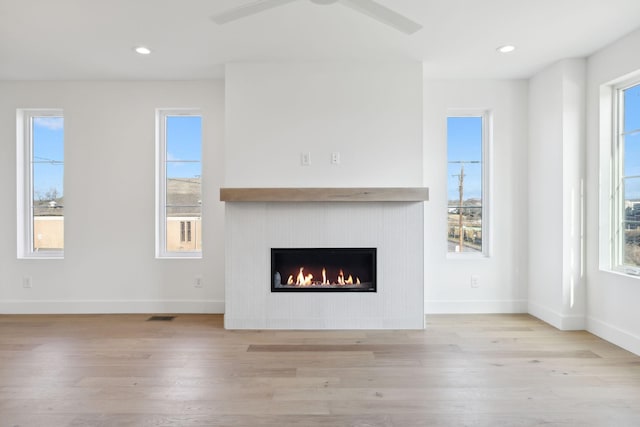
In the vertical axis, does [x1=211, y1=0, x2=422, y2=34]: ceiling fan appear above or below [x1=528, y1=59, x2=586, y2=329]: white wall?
above

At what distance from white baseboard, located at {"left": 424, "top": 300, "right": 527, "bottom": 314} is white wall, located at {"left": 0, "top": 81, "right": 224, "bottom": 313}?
2.21m

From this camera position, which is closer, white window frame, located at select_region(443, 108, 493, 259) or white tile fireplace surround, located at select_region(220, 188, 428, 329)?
white tile fireplace surround, located at select_region(220, 188, 428, 329)

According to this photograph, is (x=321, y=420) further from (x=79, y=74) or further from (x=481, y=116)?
(x=79, y=74)

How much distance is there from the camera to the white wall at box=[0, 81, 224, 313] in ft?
13.6

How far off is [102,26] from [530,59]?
3.48 m

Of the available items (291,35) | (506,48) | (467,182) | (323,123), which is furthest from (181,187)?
(506,48)

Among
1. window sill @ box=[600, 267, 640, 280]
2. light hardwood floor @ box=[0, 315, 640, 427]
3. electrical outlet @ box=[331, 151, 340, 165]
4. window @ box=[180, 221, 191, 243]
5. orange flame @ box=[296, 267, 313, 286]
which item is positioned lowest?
light hardwood floor @ box=[0, 315, 640, 427]

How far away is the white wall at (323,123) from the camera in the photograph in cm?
363

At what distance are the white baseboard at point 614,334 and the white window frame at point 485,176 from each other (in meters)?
1.07

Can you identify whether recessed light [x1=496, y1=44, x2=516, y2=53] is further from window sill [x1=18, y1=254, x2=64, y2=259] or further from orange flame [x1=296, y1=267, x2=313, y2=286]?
window sill [x1=18, y1=254, x2=64, y2=259]

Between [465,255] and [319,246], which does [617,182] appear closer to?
[465,255]

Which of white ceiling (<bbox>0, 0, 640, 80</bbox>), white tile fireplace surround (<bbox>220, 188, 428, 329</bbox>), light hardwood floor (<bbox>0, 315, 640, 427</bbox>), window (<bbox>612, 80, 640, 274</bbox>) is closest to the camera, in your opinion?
light hardwood floor (<bbox>0, 315, 640, 427</bbox>)

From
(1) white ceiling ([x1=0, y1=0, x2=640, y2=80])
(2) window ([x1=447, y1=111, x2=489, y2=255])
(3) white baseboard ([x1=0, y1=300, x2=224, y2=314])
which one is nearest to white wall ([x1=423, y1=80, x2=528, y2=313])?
(2) window ([x1=447, y1=111, x2=489, y2=255])

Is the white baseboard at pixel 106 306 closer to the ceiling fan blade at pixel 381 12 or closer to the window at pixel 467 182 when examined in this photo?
the window at pixel 467 182
